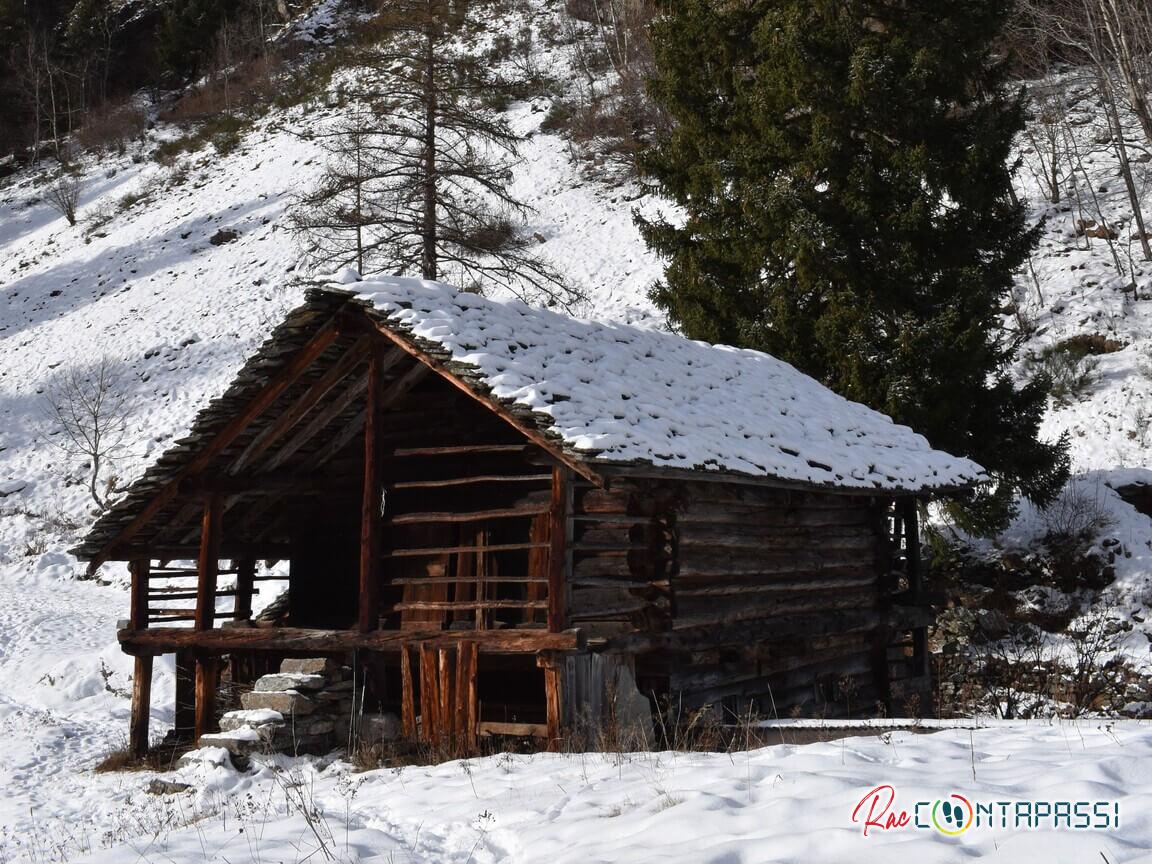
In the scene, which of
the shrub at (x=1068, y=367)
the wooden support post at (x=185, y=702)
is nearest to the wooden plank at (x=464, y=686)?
the wooden support post at (x=185, y=702)

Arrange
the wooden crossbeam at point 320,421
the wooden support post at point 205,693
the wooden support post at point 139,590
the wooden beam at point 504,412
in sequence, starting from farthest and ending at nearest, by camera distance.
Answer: the wooden support post at point 139,590
the wooden support post at point 205,693
the wooden crossbeam at point 320,421
the wooden beam at point 504,412

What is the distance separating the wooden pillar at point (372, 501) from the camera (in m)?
10.9

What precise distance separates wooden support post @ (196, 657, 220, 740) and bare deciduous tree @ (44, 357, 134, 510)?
59.7 ft

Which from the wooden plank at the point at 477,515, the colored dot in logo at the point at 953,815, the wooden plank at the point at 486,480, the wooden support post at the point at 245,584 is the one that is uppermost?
the wooden plank at the point at 486,480

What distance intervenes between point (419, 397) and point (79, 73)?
58.9 metres

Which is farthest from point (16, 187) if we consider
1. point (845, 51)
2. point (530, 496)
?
point (530, 496)

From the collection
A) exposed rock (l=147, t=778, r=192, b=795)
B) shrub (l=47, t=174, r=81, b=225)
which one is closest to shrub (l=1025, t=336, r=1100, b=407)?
exposed rock (l=147, t=778, r=192, b=795)

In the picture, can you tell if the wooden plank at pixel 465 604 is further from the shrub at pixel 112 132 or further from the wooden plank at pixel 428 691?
the shrub at pixel 112 132

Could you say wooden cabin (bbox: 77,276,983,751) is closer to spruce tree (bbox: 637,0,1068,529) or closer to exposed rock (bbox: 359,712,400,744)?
exposed rock (bbox: 359,712,400,744)

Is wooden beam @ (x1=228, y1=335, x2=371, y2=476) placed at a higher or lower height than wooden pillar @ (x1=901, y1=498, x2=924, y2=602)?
higher

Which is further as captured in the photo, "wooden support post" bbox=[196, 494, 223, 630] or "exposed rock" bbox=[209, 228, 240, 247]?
"exposed rock" bbox=[209, 228, 240, 247]

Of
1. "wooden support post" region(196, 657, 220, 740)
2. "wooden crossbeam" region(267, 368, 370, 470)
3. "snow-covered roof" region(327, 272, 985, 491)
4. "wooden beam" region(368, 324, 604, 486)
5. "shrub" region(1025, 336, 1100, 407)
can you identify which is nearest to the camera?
"wooden beam" region(368, 324, 604, 486)
